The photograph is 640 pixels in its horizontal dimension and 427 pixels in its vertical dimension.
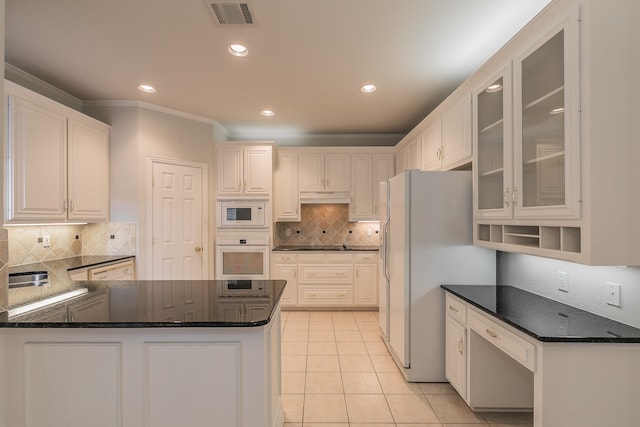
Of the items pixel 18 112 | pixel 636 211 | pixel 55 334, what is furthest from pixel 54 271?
pixel 636 211

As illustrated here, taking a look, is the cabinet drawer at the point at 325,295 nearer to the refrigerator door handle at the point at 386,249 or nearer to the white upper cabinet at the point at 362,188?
the white upper cabinet at the point at 362,188

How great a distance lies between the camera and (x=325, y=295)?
4551mm

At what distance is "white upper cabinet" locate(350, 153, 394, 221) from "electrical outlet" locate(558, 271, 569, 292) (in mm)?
2879

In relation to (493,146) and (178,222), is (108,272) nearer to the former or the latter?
(178,222)

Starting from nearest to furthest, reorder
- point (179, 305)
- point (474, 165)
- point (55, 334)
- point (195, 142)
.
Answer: point (55, 334) < point (179, 305) < point (474, 165) < point (195, 142)

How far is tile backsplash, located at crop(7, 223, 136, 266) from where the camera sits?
2958mm

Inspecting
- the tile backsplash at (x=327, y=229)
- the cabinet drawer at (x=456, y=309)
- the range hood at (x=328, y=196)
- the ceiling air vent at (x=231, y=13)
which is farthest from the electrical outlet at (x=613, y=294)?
the tile backsplash at (x=327, y=229)

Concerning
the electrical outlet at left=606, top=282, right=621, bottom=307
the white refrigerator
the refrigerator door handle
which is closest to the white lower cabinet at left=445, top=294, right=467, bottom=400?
the white refrigerator

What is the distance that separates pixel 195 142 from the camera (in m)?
4.31

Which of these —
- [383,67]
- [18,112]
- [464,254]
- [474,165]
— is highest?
[383,67]

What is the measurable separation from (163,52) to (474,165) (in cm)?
271

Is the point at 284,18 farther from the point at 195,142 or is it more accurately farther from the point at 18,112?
the point at 195,142

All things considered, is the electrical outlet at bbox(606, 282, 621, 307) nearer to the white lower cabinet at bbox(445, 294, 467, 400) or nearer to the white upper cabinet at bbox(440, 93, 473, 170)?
the white lower cabinet at bbox(445, 294, 467, 400)

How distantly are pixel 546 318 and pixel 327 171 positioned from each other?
352cm
